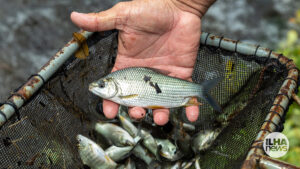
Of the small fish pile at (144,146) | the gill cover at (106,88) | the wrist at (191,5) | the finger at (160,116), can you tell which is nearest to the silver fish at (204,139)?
the small fish pile at (144,146)

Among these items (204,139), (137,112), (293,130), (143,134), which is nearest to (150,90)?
(137,112)

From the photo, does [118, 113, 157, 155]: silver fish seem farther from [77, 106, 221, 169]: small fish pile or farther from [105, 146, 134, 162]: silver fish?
[105, 146, 134, 162]: silver fish

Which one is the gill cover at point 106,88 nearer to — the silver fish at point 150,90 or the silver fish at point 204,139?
the silver fish at point 150,90

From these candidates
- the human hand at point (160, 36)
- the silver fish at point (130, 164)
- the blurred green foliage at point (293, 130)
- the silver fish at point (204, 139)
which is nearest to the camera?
the human hand at point (160, 36)

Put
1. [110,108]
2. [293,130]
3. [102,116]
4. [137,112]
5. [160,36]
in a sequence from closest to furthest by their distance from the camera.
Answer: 1. [137,112]
2. [110,108]
3. [160,36]
4. [102,116]
5. [293,130]

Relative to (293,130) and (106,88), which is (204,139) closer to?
(106,88)

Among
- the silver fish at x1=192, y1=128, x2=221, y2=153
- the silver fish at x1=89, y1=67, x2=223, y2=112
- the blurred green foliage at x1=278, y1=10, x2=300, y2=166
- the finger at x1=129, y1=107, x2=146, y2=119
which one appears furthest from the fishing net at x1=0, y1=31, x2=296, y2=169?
the blurred green foliage at x1=278, y1=10, x2=300, y2=166
